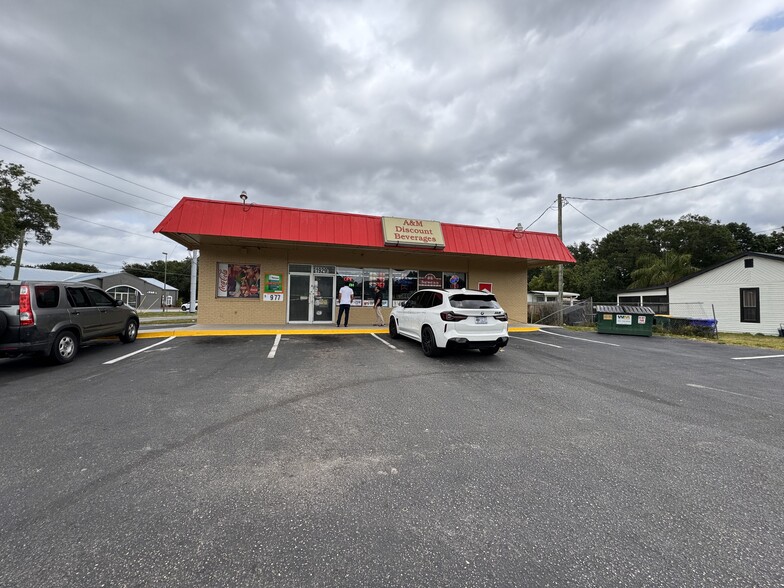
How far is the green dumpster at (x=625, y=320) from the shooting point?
1410cm

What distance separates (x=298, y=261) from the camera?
47.0 ft

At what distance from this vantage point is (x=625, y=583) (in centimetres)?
181

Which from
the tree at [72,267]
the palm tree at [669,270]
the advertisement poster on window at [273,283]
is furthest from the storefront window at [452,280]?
the tree at [72,267]

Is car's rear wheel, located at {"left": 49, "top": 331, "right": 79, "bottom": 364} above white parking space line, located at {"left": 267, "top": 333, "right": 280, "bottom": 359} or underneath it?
above

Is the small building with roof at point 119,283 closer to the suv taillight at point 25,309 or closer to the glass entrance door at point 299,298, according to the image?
the glass entrance door at point 299,298

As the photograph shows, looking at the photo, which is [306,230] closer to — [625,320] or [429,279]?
[429,279]

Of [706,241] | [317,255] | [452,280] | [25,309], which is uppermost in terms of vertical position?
[706,241]

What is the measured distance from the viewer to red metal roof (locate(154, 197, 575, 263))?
37.6 ft

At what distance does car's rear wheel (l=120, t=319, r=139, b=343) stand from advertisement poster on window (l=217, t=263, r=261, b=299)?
3.67 metres

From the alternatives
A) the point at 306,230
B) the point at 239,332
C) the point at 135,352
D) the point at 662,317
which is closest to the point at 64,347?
the point at 135,352

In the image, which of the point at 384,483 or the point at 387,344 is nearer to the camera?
the point at 384,483

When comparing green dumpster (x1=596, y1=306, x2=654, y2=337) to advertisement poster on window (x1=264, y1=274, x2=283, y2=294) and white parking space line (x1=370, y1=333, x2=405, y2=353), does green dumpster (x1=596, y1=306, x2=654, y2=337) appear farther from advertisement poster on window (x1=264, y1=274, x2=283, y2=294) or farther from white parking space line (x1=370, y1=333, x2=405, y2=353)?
advertisement poster on window (x1=264, y1=274, x2=283, y2=294)

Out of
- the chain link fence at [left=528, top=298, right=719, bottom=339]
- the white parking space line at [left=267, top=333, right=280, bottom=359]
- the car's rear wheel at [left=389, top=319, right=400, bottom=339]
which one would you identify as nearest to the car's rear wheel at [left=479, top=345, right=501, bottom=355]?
the car's rear wheel at [left=389, top=319, right=400, bottom=339]

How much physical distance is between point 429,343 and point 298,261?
814cm
